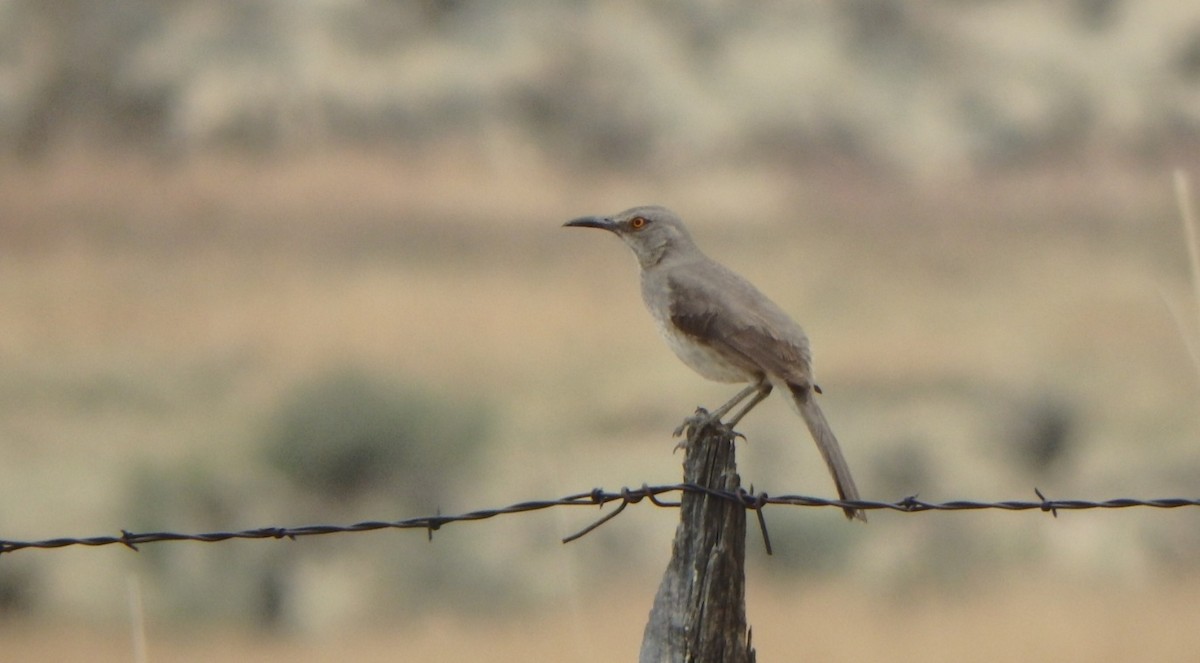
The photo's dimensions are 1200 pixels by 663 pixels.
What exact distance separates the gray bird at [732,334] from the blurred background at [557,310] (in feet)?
24.4

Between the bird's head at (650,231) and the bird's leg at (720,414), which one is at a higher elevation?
the bird's head at (650,231)

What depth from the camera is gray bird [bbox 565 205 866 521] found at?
18.5ft

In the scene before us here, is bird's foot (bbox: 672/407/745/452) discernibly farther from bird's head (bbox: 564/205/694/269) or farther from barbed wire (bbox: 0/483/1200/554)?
bird's head (bbox: 564/205/694/269)

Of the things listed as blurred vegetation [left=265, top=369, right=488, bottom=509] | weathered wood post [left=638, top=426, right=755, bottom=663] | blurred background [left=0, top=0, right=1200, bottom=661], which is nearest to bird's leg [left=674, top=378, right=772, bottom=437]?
weathered wood post [left=638, top=426, right=755, bottom=663]

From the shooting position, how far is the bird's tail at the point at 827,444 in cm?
495

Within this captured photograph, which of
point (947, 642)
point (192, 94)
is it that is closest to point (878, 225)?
point (192, 94)

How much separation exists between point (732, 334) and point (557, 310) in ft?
87.9

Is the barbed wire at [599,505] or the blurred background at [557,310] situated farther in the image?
the blurred background at [557,310]

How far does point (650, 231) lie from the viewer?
6734mm

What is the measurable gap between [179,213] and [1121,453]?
2077cm

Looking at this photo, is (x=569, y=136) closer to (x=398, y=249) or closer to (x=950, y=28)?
(x=398, y=249)

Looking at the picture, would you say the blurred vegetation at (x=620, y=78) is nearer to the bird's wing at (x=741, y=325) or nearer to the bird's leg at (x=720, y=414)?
the bird's wing at (x=741, y=325)

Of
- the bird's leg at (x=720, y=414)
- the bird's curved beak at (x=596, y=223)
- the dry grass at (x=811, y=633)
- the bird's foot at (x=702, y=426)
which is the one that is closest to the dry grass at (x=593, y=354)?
the dry grass at (x=811, y=633)

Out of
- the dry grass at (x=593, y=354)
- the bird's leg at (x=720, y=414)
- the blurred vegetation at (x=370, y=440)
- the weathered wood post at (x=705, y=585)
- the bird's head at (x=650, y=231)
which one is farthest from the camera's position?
the blurred vegetation at (x=370, y=440)
